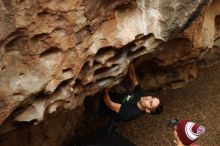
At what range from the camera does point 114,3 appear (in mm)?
2977

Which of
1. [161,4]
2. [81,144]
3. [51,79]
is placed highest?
[161,4]

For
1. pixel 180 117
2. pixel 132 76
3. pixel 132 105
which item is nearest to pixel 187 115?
pixel 180 117

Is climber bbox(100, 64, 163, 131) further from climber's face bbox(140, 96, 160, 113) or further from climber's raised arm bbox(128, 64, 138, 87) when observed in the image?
climber's raised arm bbox(128, 64, 138, 87)

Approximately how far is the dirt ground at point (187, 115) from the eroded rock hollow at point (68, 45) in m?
1.22

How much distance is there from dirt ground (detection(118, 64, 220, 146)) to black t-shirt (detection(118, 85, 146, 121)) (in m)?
0.84

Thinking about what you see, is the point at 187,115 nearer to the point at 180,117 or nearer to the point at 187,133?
the point at 180,117

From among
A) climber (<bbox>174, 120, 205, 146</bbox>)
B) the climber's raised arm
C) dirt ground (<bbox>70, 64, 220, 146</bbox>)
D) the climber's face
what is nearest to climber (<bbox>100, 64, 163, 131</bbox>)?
the climber's face

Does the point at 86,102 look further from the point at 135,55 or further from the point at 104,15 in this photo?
the point at 104,15

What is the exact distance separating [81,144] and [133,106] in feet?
1.81

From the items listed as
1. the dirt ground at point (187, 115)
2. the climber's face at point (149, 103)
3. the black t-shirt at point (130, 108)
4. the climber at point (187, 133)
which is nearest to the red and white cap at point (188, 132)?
the climber at point (187, 133)

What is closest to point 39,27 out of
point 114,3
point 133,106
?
point 114,3

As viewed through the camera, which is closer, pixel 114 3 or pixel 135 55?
pixel 114 3

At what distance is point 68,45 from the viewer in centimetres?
284

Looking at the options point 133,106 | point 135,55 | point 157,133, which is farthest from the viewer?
point 157,133
